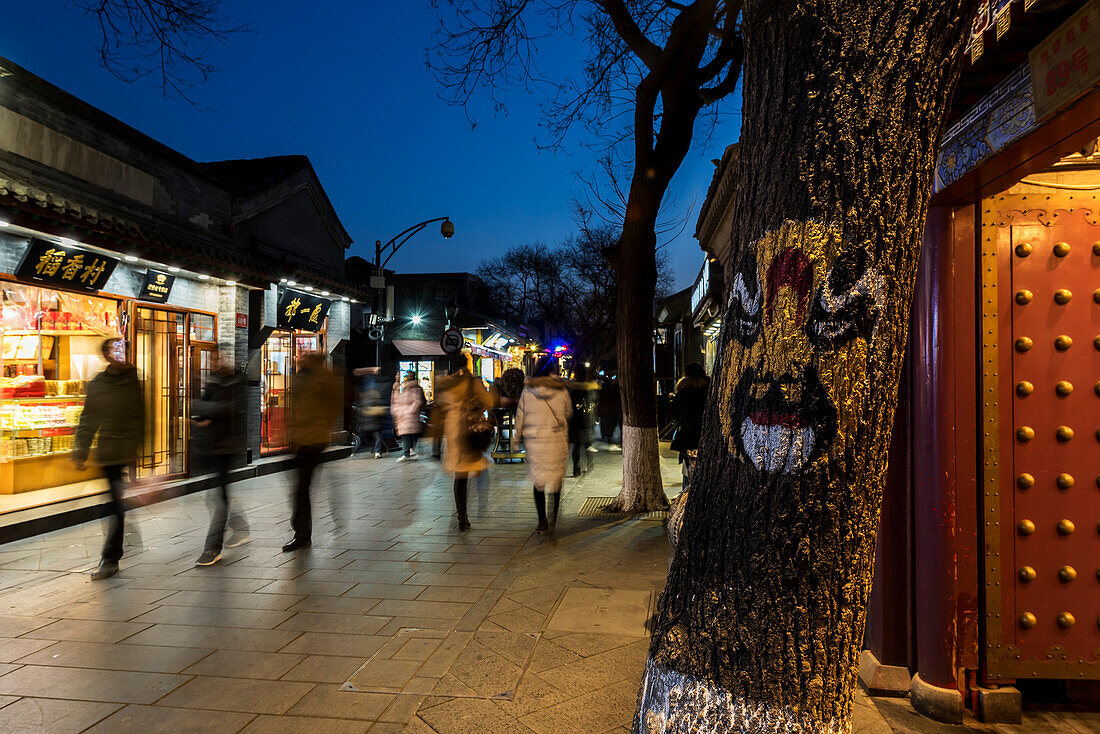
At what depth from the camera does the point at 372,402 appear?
13156 mm

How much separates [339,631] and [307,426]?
274 centimetres

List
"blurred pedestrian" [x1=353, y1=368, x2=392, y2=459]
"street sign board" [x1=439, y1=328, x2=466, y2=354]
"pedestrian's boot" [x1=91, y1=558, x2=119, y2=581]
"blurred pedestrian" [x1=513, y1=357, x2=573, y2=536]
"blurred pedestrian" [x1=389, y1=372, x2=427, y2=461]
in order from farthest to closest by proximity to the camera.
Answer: "street sign board" [x1=439, y1=328, x2=466, y2=354], "blurred pedestrian" [x1=353, y1=368, x2=392, y2=459], "blurred pedestrian" [x1=389, y1=372, x2=427, y2=461], "blurred pedestrian" [x1=513, y1=357, x2=573, y2=536], "pedestrian's boot" [x1=91, y1=558, x2=119, y2=581]

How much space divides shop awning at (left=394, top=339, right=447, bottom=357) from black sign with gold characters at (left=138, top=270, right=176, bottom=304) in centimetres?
888

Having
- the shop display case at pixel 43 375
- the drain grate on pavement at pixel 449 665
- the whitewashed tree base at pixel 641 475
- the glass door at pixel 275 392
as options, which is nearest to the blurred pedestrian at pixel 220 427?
the drain grate on pavement at pixel 449 665

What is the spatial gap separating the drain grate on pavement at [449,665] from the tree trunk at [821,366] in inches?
86.0

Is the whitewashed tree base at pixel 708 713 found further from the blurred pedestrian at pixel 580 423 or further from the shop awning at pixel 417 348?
the shop awning at pixel 417 348

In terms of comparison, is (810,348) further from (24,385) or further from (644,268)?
(24,385)

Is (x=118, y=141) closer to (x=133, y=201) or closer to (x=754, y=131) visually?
(x=133, y=201)

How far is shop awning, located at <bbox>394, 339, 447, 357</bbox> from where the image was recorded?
19422 mm

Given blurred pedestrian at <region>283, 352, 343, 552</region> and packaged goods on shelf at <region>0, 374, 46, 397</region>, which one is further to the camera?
packaged goods on shelf at <region>0, 374, 46, 397</region>

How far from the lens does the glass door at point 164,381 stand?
34.3ft

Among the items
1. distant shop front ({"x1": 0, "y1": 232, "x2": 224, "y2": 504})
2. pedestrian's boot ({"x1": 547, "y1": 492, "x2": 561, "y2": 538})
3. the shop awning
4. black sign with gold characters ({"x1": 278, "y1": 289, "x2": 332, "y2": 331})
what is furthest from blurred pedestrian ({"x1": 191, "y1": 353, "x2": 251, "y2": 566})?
the shop awning

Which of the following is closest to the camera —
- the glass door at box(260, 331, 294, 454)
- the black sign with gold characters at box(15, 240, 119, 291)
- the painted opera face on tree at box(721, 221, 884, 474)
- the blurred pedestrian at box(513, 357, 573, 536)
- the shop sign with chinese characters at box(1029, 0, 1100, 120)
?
the painted opera face on tree at box(721, 221, 884, 474)

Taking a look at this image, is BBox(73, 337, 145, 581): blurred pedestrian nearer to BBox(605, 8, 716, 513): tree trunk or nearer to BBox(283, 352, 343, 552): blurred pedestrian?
BBox(283, 352, 343, 552): blurred pedestrian
